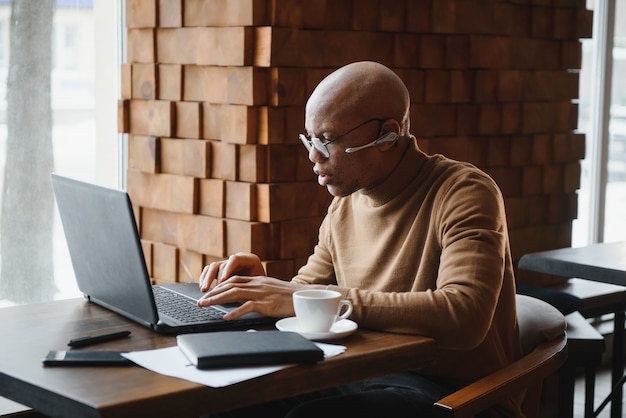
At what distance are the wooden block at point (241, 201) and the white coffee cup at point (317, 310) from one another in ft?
3.76

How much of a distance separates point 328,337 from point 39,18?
180cm

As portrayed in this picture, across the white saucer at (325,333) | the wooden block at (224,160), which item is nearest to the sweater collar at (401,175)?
the white saucer at (325,333)

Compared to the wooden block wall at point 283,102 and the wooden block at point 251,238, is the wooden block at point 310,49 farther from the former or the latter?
the wooden block at point 251,238

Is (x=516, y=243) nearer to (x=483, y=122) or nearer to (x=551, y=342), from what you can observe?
Result: (x=483, y=122)

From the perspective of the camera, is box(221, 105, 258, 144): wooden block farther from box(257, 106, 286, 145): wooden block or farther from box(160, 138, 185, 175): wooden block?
box(160, 138, 185, 175): wooden block

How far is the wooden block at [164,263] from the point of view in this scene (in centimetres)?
325

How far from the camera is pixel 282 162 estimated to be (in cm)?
299

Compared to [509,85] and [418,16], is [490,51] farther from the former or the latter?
[418,16]

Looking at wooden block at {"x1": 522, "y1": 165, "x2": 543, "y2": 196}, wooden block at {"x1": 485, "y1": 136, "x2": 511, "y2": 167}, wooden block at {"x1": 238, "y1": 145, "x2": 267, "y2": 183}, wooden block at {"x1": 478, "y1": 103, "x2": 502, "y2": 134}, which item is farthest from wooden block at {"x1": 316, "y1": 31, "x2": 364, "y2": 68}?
wooden block at {"x1": 522, "y1": 165, "x2": 543, "y2": 196}

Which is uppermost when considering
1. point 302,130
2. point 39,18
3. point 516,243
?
point 39,18

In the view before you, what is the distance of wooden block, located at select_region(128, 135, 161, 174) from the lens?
3.26m

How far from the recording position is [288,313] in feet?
6.33

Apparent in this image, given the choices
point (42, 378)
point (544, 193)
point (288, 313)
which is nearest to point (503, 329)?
point (288, 313)

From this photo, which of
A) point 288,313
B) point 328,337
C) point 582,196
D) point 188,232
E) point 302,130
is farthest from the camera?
point 582,196
